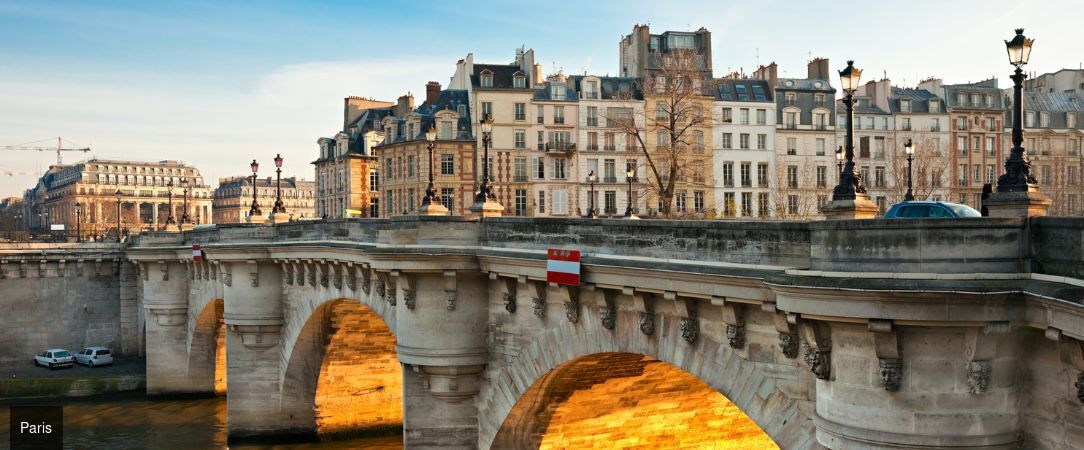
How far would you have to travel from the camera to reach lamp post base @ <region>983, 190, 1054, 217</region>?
1019 centimetres

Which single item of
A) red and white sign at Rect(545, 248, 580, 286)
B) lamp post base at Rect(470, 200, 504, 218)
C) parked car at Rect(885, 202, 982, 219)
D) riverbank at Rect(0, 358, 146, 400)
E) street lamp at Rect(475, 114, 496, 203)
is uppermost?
street lamp at Rect(475, 114, 496, 203)

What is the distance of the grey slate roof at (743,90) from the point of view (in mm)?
68000

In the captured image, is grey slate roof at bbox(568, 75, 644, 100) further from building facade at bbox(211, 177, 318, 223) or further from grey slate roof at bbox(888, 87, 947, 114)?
building facade at bbox(211, 177, 318, 223)

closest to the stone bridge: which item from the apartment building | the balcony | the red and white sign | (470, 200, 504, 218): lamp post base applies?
the red and white sign

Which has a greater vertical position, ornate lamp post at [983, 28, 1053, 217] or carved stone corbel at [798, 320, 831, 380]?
ornate lamp post at [983, 28, 1053, 217]

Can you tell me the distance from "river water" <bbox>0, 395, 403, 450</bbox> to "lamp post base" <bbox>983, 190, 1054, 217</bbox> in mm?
29524

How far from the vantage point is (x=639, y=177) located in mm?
66688

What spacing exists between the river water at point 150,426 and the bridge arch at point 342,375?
0.80 m

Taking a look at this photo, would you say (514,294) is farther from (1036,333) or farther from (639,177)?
(639,177)

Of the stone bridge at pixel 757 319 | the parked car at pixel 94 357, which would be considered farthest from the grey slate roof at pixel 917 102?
the parked car at pixel 94 357

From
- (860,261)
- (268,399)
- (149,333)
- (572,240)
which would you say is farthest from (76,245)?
(860,261)

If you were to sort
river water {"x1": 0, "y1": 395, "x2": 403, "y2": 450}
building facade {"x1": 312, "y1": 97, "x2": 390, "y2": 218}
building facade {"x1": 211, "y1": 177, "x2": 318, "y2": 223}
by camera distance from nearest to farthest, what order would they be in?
1. river water {"x1": 0, "y1": 395, "x2": 403, "y2": 450}
2. building facade {"x1": 312, "y1": 97, "x2": 390, "y2": 218}
3. building facade {"x1": 211, "y1": 177, "x2": 318, "y2": 223}

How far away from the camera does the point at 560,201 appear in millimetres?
66875

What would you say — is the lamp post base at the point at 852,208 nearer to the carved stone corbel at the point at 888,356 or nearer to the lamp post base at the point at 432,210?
the carved stone corbel at the point at 888,356
